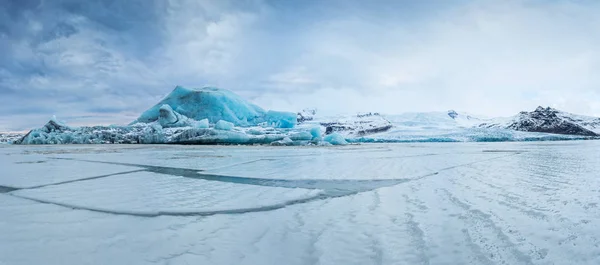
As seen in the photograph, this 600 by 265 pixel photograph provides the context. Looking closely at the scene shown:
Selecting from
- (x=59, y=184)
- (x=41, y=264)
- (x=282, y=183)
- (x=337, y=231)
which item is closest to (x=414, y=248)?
(x=337, y=231)

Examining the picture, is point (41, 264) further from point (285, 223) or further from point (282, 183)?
point (282, 183)

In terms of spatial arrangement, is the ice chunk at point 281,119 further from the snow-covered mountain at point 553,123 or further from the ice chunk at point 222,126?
the snow-covered mountain at point 553,123

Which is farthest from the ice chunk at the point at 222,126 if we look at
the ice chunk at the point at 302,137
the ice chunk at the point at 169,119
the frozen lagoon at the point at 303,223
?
the frozen lagoon at the point at 303,223

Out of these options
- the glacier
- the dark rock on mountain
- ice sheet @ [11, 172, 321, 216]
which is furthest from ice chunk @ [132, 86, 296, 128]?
the dark rock on mountain

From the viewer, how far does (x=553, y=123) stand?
248ft

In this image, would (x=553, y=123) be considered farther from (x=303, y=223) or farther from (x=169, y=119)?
(x=303, y=223)

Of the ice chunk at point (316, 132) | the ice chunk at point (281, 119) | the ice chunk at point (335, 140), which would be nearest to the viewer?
the ice chunk at point (335, 140)

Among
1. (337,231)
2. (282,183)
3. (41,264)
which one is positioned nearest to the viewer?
(41,264)

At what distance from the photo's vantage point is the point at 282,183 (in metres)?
4.59

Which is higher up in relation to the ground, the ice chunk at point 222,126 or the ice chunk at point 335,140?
the ice chunk at point 222,126

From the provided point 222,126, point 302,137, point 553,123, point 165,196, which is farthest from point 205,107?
point 553,123

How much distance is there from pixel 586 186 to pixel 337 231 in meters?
3.62

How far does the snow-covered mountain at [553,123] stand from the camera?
74250 millimetres

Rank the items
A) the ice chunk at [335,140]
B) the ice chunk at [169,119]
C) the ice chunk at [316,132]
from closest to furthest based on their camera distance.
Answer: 1. the ice chunk at [335,140]
2. the ice chunk at [316,132]
3. the ice chunk at [169,119]
